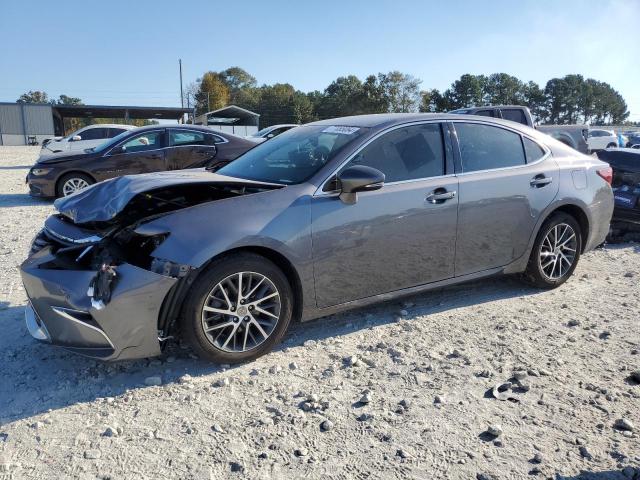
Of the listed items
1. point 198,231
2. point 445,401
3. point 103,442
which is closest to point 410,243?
point 445,401

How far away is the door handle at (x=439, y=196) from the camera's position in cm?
414

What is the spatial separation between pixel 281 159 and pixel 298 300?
1.22 meters

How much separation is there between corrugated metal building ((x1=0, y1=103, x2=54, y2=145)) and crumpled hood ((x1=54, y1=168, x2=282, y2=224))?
157 ft

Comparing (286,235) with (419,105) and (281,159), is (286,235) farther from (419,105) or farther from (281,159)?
(419,105)

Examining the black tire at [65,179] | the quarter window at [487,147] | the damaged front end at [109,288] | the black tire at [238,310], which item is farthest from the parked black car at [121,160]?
the black tire at [238,310]

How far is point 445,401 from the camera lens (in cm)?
310

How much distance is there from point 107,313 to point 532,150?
3889 millimetres

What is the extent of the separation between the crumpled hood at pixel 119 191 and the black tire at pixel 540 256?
2.59 metres

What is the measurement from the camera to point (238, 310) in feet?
11.3

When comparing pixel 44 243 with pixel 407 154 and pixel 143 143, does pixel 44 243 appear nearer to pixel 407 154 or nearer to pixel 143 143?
pixel 407 154

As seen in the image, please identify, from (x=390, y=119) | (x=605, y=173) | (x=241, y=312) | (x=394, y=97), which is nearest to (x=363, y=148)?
(x=390, y=119)

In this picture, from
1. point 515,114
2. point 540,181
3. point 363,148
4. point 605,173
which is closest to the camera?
point 363,148

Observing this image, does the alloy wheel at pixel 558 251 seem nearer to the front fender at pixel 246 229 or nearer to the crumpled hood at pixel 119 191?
the front fender at pixel 246 229

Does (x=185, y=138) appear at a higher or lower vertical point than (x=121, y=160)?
higher
